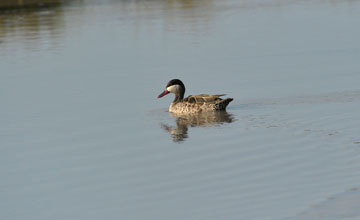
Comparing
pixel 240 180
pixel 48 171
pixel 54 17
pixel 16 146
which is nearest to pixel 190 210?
pixel 240 180

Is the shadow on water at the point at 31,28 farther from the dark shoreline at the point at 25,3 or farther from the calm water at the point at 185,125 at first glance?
the dark shoreline at the point at 25,3

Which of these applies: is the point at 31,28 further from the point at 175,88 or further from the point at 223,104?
the point at 223,104

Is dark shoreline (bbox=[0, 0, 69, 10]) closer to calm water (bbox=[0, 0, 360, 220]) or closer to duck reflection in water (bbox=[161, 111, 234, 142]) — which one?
calm water (bbox=[0, 0, 360, 220])

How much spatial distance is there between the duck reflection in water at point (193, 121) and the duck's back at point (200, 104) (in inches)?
4.0

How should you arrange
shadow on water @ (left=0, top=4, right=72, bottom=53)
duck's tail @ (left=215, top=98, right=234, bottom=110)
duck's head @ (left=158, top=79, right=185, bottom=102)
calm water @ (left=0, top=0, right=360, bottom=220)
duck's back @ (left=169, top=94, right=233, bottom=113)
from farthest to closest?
shadow on water @ (left=0, top=4, right=72, bottom=53) < duck's head @ (left=158, top=79, right=185, bottom=102) < duck's back @ (left=169, top=94, right=233, bottom=113) < duck's tail @ (left=215, top=98, right=234, bottom=110) < calm water @ (left=0, top=0, right=360, bottom=220)

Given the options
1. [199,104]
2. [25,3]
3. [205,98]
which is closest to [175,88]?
[199,104]

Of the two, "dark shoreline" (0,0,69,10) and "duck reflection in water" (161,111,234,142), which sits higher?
"duck reflection in water" (161,111,234,142)

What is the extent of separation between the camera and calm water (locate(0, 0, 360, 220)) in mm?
10930

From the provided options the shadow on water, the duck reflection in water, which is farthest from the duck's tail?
the shadow on water

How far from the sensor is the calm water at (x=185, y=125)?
35.9ft

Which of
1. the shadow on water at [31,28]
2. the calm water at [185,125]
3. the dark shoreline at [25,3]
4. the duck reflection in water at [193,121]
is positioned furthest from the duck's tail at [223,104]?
the dark shoreline at [25,3]

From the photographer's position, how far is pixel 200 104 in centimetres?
1791

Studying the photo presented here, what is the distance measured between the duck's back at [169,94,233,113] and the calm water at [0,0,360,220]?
11.1 inches

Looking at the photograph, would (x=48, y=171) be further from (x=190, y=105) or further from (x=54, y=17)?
(x=54, y=17)
